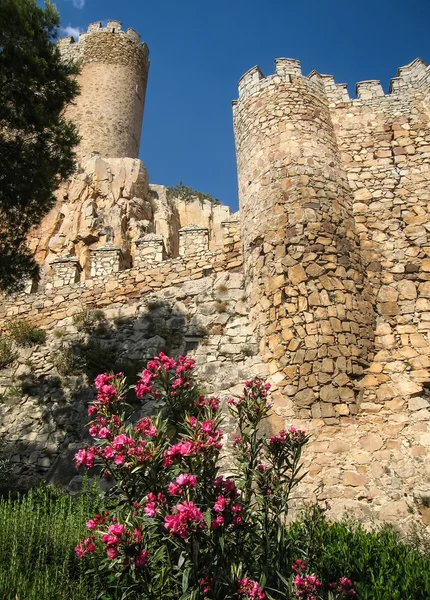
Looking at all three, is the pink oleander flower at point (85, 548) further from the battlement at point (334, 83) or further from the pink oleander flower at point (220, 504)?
the battlement at point (334, 83)

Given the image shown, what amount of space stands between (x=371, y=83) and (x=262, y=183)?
3.88m

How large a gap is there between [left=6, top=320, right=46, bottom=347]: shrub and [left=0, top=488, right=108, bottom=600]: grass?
481 cm

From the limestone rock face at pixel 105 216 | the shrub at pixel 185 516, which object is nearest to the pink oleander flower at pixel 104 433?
the shrub at pixel 185 516

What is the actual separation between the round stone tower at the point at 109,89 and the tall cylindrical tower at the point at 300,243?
13752 millimetres

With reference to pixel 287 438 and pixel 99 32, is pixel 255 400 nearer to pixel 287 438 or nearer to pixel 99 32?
pixel 287 438

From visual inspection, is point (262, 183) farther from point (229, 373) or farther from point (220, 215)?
point (220, 215)

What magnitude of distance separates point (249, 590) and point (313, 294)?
16.1 feet

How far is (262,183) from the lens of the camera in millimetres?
8586

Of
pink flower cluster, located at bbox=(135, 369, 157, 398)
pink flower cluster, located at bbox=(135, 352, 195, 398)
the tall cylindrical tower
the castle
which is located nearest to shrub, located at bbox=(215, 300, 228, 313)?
the castle

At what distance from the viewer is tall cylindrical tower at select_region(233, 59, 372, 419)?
6.74 metres

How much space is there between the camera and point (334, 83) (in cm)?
998

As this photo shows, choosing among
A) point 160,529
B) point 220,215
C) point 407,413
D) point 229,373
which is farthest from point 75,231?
point 160,529

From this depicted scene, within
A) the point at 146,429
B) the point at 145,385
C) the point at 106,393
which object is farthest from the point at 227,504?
the point at 106,393

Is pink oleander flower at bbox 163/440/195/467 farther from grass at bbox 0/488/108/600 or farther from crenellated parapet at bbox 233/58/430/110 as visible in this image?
crenellated parapet at bbox 233/58/430/110
